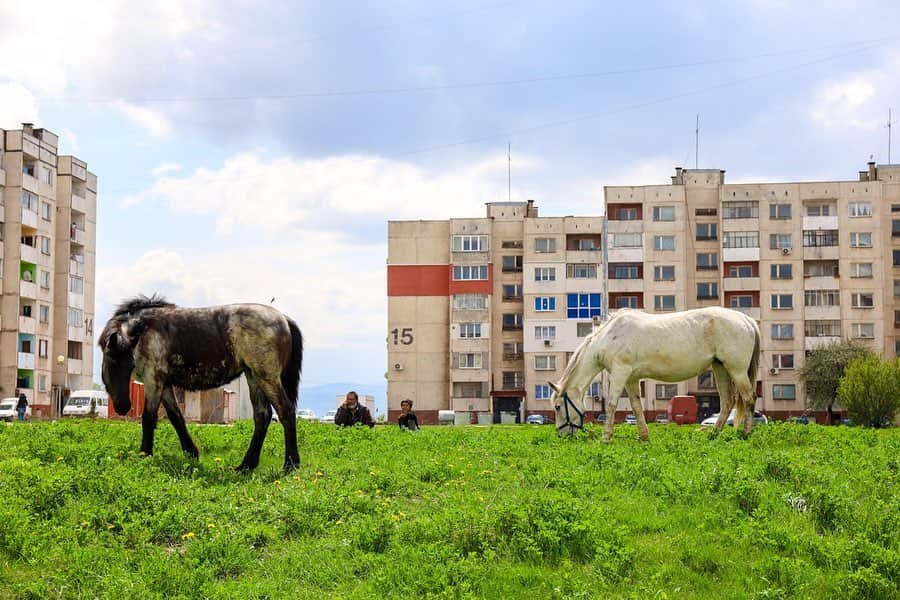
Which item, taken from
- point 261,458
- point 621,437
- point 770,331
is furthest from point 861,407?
point 261,458

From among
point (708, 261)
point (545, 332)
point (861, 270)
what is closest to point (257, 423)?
point (545, 332)

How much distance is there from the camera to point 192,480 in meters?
16.3

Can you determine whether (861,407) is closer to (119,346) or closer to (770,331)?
(770,331)

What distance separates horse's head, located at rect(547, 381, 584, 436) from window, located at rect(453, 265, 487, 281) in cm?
9207

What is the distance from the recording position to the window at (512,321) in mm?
119562

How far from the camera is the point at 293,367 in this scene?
1934 cm

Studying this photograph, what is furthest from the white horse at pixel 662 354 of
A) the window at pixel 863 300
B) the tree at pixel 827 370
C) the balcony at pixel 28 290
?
the window at pixel 863 300

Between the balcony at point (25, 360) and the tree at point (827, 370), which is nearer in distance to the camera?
the balcony at point (25, 360)

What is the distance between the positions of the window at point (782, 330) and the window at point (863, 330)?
6.29 m

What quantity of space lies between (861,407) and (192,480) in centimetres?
7754

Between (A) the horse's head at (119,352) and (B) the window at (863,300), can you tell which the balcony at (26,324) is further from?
(A) the horse's head at (119,352)

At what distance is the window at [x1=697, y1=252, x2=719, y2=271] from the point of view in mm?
117188

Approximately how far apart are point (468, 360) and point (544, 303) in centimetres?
1060

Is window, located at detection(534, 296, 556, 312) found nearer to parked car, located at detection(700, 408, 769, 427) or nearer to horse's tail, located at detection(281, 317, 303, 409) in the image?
A: parked car, located at detection(700, 408, 769, 427)
